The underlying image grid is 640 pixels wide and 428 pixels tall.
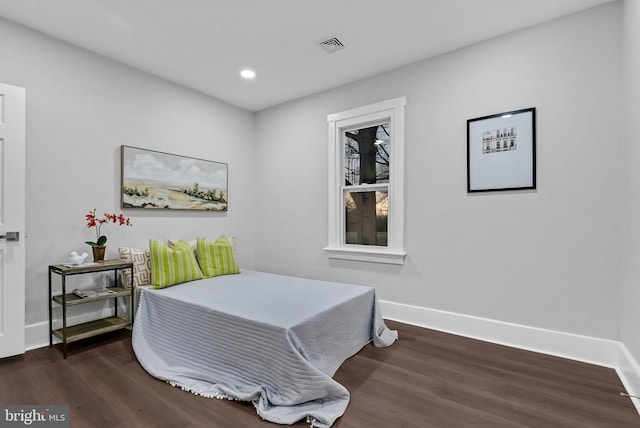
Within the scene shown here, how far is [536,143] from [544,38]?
2.78 feet

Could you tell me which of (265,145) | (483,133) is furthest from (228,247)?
(483,133)

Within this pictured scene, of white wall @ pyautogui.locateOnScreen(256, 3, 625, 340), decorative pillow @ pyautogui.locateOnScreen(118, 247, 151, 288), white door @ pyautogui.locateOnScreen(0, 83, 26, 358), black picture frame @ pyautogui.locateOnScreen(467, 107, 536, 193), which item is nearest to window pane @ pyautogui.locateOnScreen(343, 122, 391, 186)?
white wall @ pyautogui.locateOnScreen(256, 3, 625, 340)

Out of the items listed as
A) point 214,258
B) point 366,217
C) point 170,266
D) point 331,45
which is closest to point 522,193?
point 366,217

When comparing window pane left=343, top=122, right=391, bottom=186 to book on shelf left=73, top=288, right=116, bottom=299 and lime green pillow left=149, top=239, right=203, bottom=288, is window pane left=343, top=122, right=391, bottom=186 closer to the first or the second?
lime green pillow left=149, top=239, right=203, bottom=288

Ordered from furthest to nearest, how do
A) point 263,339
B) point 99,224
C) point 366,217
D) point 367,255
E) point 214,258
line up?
1. point 366,217
2. point 367,255
3. point 214,258
4. point 99,224
5. point 263,339

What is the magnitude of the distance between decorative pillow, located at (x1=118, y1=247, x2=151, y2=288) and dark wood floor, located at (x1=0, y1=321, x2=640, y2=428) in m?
0.62

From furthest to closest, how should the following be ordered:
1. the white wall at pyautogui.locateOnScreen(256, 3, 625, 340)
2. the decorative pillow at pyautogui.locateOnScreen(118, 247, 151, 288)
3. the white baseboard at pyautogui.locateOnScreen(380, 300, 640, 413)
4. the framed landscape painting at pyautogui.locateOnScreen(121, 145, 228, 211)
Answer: the framed landscape painting at pyautogui.locateOnScreen(121, 145, 228, 211)
the decorative pillow at pyautogui.locateOnScreen(118, 247, 151, 288)
the white wall at pyautogui.locateOnScreen(256, 3, 625, 340)
the white baseboard at pyautogui.locateOnScreen(380, 300, 640, 413)

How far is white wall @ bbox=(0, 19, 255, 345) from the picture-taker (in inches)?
106

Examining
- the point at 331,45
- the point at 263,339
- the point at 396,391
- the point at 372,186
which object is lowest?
the point at 396,391

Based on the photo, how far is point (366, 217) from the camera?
3.73 metres

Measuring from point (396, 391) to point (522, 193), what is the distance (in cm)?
189

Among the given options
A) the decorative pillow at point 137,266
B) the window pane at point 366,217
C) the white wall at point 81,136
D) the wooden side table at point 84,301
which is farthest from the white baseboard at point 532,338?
the white wall at point 81,136

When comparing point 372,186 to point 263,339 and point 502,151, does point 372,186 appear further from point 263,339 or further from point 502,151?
point 263,339

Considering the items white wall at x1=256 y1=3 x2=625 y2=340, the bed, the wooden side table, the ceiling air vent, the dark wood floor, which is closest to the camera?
the dark wood floor
